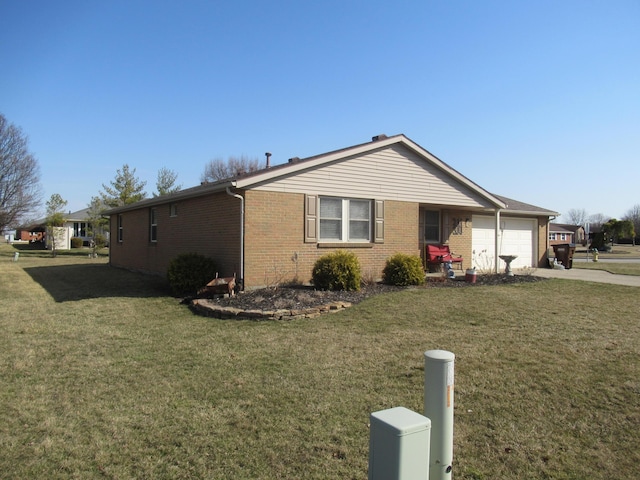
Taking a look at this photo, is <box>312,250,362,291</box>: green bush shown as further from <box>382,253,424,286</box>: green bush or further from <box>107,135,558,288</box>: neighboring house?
<box>382,253,424,286</box>: green bush

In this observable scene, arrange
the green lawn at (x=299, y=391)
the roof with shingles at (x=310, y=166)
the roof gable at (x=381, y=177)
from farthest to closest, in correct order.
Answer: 1. the roof gable at (x=381, y=177)
2. the roof with shingles at (x=310, y=166)
3. the green lawn at (x=299, y=391)

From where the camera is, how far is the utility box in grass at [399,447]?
2250mm

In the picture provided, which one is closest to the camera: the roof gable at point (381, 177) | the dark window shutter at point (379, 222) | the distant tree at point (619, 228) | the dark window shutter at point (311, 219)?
the roof gable at point (381, 177)

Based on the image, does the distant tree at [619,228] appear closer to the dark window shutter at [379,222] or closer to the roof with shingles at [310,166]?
the roof with shingles at [310,166]

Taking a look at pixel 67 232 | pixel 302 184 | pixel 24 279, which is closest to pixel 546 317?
pixel 302 184

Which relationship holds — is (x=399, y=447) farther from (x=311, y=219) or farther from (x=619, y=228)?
(x=619, y=228)

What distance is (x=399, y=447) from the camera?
225 cm

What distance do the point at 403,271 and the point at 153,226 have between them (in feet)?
31.3

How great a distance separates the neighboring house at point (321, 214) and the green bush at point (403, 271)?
61 centimetres

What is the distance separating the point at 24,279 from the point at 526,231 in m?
20.1

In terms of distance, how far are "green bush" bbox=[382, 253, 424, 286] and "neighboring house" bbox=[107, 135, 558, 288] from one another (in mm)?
607

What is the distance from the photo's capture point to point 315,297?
31.6ft

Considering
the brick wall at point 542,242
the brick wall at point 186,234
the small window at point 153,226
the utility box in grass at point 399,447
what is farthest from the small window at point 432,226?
the utility box in grass at point 399,447

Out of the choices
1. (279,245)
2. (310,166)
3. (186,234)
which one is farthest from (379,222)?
(186,234)
